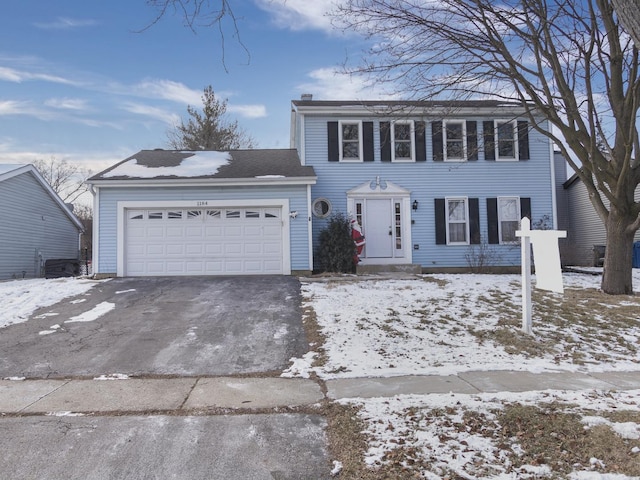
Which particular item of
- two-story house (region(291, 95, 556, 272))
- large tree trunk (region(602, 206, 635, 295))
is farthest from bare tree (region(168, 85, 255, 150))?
large tree trunk (region(602, 206, 635, 295))

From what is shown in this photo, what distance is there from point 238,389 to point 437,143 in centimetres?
1219

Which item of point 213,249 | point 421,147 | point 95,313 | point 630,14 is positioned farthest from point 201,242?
point 630,14

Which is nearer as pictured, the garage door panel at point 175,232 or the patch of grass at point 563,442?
the patch of grass at point 563,442

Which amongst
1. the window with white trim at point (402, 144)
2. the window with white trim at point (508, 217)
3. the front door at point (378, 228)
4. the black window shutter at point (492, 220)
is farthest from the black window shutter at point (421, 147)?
the window with white trim at point (508, 217)

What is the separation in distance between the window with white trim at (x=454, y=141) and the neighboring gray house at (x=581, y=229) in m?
6.05

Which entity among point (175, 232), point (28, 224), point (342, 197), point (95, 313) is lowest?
point (95, 313)

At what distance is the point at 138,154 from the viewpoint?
629 inches

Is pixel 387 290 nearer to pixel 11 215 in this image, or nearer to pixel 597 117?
pixel 597 117

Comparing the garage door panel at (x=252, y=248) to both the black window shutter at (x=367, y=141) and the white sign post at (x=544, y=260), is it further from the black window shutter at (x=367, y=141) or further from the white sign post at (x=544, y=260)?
the white sign post at (x=544, y=260)

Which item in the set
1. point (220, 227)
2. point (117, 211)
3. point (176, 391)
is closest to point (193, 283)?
point (220, 227)

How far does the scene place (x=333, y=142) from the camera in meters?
14.5

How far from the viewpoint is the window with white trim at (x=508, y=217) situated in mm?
14797

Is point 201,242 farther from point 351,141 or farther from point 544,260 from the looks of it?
point 544,260

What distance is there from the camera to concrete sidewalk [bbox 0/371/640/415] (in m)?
4.30
